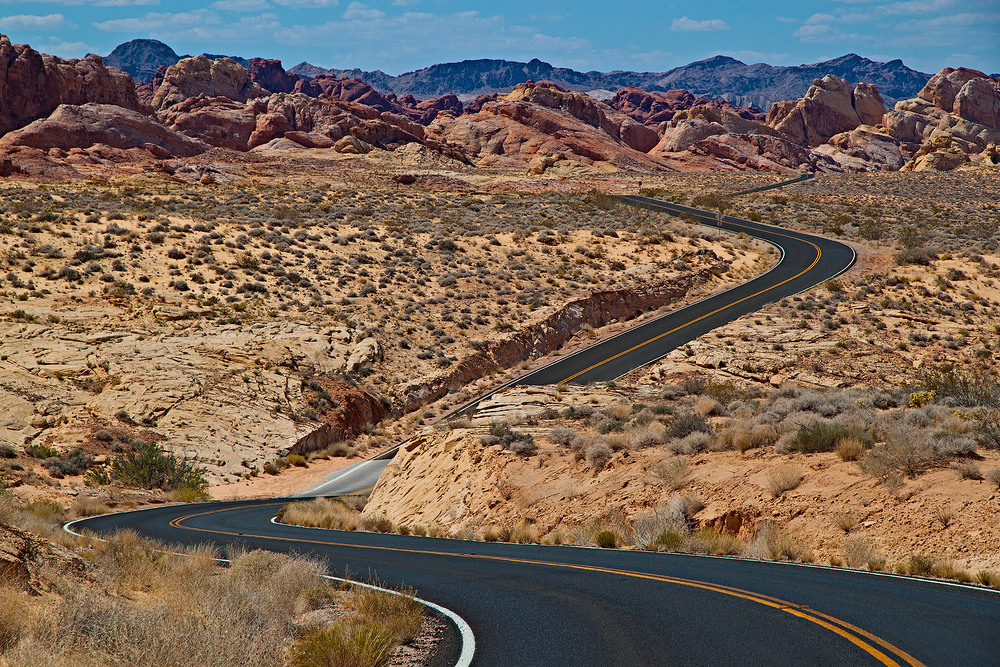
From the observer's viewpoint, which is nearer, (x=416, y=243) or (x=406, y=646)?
(x=406, y=646)

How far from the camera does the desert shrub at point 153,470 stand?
26.8 m

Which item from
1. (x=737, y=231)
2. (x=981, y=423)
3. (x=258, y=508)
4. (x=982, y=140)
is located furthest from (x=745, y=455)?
(x=982, y=140)

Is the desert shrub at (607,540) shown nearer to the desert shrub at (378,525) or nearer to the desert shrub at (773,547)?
the desert shrub at (773,547)

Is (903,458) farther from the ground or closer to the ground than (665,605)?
farther from the ground

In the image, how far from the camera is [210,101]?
114 meters

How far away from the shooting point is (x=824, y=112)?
487 ft

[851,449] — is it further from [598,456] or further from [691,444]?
[598,456]

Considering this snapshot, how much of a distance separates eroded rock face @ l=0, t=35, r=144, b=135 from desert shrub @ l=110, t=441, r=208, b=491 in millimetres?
74413

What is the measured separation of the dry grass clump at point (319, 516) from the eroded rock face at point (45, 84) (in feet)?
276

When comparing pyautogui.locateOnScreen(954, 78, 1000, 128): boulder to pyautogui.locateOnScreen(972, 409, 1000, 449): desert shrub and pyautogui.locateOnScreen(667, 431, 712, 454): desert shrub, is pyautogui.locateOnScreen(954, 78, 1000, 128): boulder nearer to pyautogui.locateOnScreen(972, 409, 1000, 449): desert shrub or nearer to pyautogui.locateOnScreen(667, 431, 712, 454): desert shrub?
pyautogui.locateOnScreen(972, 409, 1000, 449): desert shrub

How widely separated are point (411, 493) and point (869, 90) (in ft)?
545

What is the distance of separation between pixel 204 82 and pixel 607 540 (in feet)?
470

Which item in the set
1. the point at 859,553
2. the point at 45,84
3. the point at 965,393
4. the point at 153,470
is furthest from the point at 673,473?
the point at 45,84

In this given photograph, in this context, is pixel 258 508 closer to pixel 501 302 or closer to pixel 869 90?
pixel 501 302
